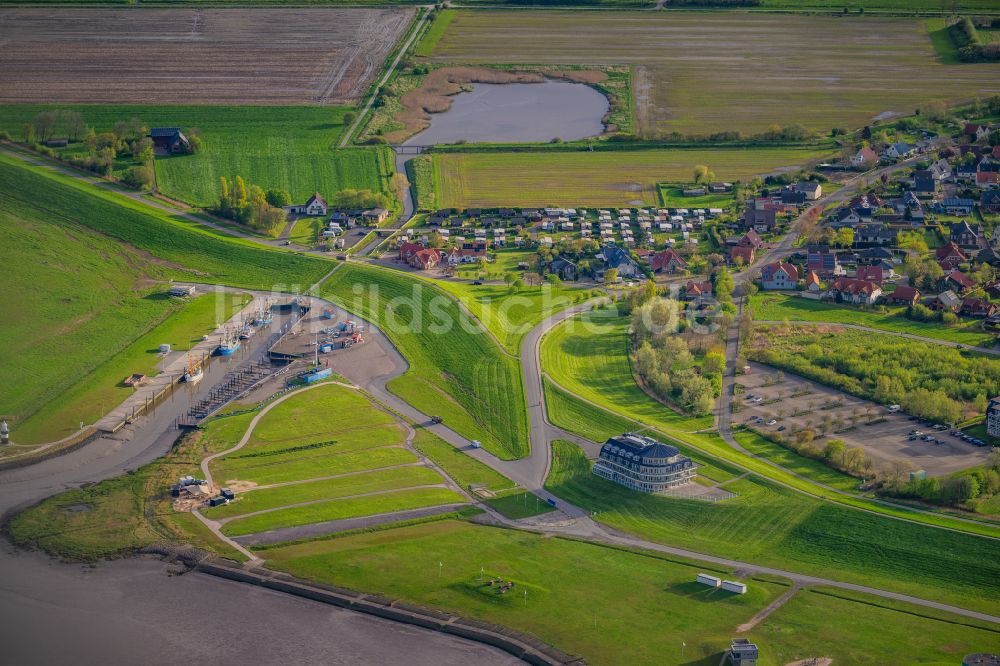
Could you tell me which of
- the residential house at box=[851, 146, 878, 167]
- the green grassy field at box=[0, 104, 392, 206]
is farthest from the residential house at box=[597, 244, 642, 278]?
the residential house at box=[851, 146, 878, 167]

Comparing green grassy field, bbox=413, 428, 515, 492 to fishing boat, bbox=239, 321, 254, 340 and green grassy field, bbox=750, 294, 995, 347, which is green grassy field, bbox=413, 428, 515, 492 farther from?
green grassy field, bbox=750, 294, 995, 347

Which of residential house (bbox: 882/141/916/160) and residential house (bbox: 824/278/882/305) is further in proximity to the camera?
residential house (bbox: 882/141/916/160)

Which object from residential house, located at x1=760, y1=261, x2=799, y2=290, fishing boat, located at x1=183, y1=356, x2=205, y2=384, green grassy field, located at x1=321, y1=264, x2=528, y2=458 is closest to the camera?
green grassy field, located at x1=321, y1=264, x2=528, y2=458

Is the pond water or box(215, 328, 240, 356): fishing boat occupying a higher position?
the pond water

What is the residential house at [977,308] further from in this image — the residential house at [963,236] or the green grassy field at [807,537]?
the green grassy field at [807,537]

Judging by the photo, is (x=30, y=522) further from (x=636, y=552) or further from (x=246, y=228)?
(x=246, y=228)

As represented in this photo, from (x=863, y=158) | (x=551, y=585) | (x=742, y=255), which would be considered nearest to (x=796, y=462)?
(x=551, y=585)
